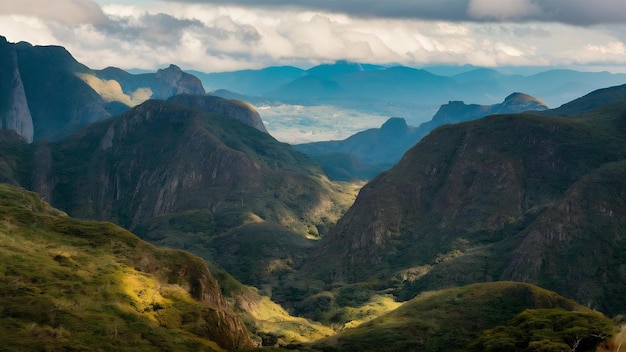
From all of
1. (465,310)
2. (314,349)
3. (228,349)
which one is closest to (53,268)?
(228,349)

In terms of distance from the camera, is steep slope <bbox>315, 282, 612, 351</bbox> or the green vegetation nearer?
the green vegetation

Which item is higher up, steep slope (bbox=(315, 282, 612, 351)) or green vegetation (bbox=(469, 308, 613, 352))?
green vegetation (bbox=(469, 308, 613, 352))

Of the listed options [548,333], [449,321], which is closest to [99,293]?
[548,333]

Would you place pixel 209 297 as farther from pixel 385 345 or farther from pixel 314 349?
pixel 385 345

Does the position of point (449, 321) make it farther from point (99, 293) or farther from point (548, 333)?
point (99, 293)

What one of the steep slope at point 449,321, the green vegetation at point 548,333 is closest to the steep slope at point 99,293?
the steep slope at point 449,321

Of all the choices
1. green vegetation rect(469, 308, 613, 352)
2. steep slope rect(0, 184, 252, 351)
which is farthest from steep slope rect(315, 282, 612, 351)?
steep slope rect(0, 184, 252, 351)

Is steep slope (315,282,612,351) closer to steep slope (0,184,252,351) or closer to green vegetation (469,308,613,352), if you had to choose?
green vegetation (469,308,613,352)

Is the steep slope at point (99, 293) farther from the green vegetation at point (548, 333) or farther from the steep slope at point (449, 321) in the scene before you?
the green vegetation at point (548, 333)
